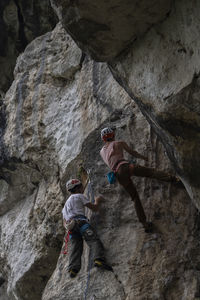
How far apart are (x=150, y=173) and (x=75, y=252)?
1.78 metres

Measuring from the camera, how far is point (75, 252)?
A: 284 inches

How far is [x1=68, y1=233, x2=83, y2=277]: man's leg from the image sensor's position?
7051 mm

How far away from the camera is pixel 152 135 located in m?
7.36

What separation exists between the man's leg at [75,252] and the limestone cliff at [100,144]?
0.11 m

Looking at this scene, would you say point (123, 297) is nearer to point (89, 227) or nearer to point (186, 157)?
point (89, 227)

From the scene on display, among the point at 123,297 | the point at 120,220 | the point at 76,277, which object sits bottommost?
the point at 123,297

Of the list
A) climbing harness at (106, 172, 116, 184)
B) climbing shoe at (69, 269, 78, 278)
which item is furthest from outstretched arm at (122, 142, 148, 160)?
climbing shoe at (69, 269, 78, 278)

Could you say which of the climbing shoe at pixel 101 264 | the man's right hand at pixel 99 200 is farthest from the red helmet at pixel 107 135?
the climbing shoe at pixel 101 264

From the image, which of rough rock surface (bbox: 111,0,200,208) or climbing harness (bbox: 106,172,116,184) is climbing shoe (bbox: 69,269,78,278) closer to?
climbing harness (bbox: 106,172,116,184)

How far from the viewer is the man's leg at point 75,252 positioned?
23.1 feet

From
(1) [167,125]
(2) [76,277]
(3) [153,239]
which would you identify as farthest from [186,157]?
(2) [76,277]

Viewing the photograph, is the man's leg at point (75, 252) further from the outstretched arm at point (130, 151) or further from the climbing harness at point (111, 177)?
the outstretched arm at point (130, 151)

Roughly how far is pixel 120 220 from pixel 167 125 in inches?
83.8

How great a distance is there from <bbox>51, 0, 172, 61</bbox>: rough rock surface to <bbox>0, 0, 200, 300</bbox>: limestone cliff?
0.01 meters
